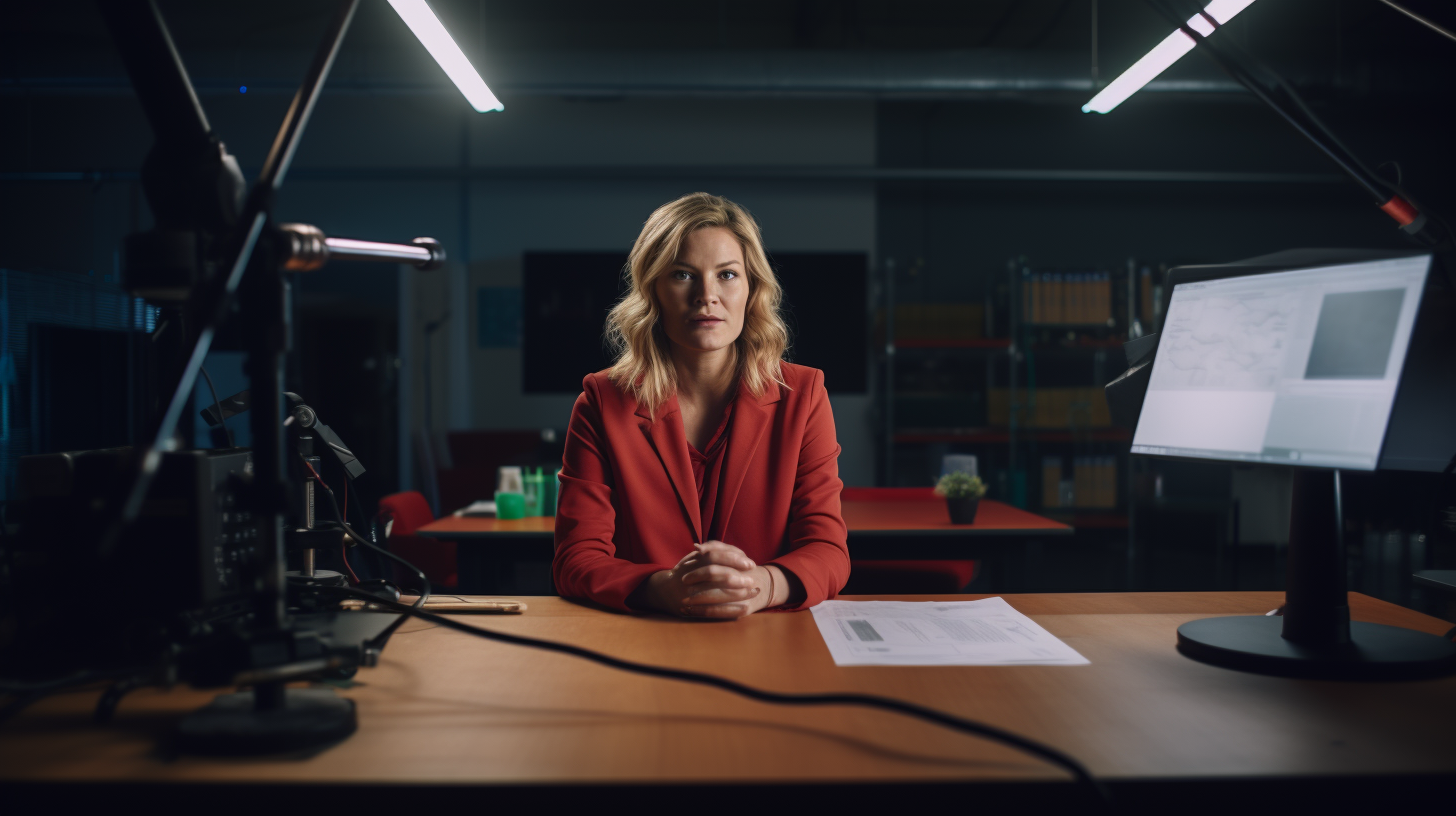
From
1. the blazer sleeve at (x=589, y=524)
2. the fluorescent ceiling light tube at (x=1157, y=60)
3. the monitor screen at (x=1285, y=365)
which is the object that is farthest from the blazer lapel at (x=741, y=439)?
the fluorescent ceiling light tube at (x=1157, y=60)

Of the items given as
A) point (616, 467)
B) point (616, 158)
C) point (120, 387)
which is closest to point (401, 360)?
point (120, 387)

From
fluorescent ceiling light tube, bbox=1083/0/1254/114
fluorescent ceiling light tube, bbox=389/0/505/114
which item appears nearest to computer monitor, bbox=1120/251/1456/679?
fluorescent ceiling light tube, bbox=1083/0/1254/114

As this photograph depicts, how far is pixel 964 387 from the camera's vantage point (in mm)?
5691

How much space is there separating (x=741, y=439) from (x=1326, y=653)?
869 mm

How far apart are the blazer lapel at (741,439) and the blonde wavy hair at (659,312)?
0.08 feet

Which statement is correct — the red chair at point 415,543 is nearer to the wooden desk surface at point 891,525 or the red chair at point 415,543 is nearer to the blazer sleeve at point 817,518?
the wooden desk surface at point 891,525

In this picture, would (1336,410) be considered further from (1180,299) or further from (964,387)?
(964,387)

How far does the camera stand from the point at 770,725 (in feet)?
2.41

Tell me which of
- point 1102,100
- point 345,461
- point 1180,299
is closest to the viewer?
point 1180,299

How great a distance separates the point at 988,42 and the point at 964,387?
8.47 feet

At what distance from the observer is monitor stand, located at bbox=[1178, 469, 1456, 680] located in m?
0.87

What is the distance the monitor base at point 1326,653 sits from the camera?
859 mm

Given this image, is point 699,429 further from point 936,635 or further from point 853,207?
point 853,207

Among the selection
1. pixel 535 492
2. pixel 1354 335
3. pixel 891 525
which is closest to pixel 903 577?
pixel 891 525
